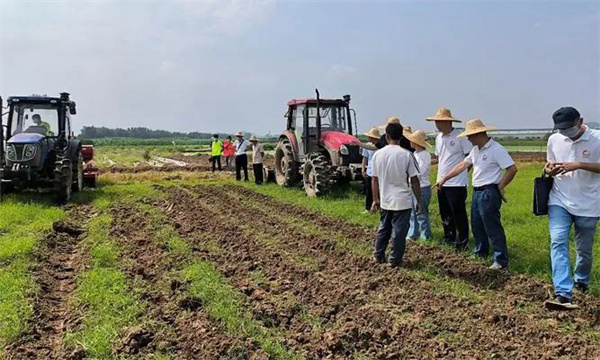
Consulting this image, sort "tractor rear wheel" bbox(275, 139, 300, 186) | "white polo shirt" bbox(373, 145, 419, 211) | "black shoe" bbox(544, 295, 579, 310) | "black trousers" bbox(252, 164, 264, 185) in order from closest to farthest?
1. "black shoe" bbox(544, 295, 579, 310)
2. "white polo shirt" bbox(373, 145, 419, 211)
3. "tractor rear wheel" bbox(275, 139, 300, 186)
4. "black trousers" bbox(252, 164, 264, 185)

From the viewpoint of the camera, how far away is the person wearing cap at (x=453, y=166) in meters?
6.02

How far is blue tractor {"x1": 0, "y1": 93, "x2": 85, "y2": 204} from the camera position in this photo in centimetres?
1027

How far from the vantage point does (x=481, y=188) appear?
538 centimetres

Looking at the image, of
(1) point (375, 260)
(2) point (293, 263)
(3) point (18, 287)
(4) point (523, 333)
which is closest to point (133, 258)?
(3) point (18, 287)

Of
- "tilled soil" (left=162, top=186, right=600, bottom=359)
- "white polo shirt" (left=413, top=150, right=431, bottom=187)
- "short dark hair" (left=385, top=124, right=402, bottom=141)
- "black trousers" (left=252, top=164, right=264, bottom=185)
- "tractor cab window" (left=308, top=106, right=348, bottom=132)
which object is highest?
"tractor cab window" (left=308, top=106, right=348, bottom=132)

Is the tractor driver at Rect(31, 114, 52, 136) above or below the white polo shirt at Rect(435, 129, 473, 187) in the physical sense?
above

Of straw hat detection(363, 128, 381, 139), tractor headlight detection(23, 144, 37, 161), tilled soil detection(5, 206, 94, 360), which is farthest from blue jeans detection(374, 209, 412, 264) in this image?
tractor headlight detection(23, 144, 37, 161)

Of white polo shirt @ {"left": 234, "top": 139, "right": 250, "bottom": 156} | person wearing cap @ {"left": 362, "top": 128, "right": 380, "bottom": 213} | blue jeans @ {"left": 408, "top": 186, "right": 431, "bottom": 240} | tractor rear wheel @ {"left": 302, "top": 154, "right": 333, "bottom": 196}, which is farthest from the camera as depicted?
white polo shirt @ {"left": 234, "top": 139, "right": 250, "bottom": 156}

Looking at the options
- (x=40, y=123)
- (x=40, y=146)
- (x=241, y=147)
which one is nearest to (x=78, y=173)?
(x=40, y=123)

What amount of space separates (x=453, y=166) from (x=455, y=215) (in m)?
0.57

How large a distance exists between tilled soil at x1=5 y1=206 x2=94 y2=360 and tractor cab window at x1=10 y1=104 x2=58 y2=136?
3836mm

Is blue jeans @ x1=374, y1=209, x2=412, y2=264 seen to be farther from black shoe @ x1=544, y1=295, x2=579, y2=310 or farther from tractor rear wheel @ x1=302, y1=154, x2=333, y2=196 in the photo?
tractor rear wheel @ x1=302, y1=154, x2=333, y2=196

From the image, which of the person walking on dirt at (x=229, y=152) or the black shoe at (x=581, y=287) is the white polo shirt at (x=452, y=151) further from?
the person walking on dirt at (x=229, y=152)

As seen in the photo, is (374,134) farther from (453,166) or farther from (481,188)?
(481,188)
